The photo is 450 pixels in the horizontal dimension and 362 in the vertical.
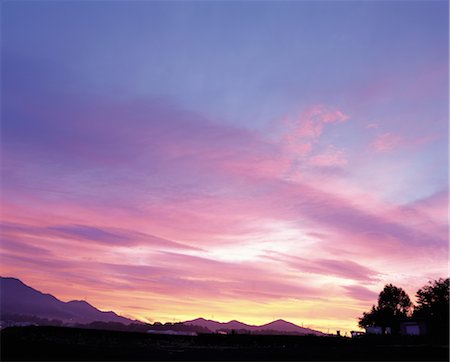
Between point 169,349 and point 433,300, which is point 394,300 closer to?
point 433,300

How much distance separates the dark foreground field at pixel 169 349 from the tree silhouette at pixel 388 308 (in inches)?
2480

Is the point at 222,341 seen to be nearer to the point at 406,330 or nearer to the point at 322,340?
the point at 322,340

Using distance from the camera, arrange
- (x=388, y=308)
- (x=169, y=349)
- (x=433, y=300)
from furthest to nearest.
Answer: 1. (x=388, y=308)
2. (x=433, y=300)
3. (x=169, y=349)

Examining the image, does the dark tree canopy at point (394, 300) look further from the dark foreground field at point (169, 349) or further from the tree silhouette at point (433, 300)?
the dark foreground field at point (169, 349)

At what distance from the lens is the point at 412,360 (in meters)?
39.5

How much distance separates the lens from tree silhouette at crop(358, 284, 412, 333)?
414 feet

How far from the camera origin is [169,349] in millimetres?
Answer: 49594

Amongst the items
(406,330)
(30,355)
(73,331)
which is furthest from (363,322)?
(30,355)

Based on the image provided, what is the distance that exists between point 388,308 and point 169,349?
9899cm

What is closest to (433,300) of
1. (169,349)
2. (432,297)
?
(432,297)

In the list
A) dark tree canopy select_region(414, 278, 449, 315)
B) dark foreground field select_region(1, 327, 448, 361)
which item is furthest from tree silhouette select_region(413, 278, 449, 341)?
dark foreground field select_region(1, 327, 448, 361)

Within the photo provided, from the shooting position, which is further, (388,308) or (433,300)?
(388,308)

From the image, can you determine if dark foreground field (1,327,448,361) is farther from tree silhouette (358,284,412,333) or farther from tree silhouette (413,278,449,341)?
tree silhouette (358,284,412,333)

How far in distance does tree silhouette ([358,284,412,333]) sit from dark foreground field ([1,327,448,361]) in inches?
2480
